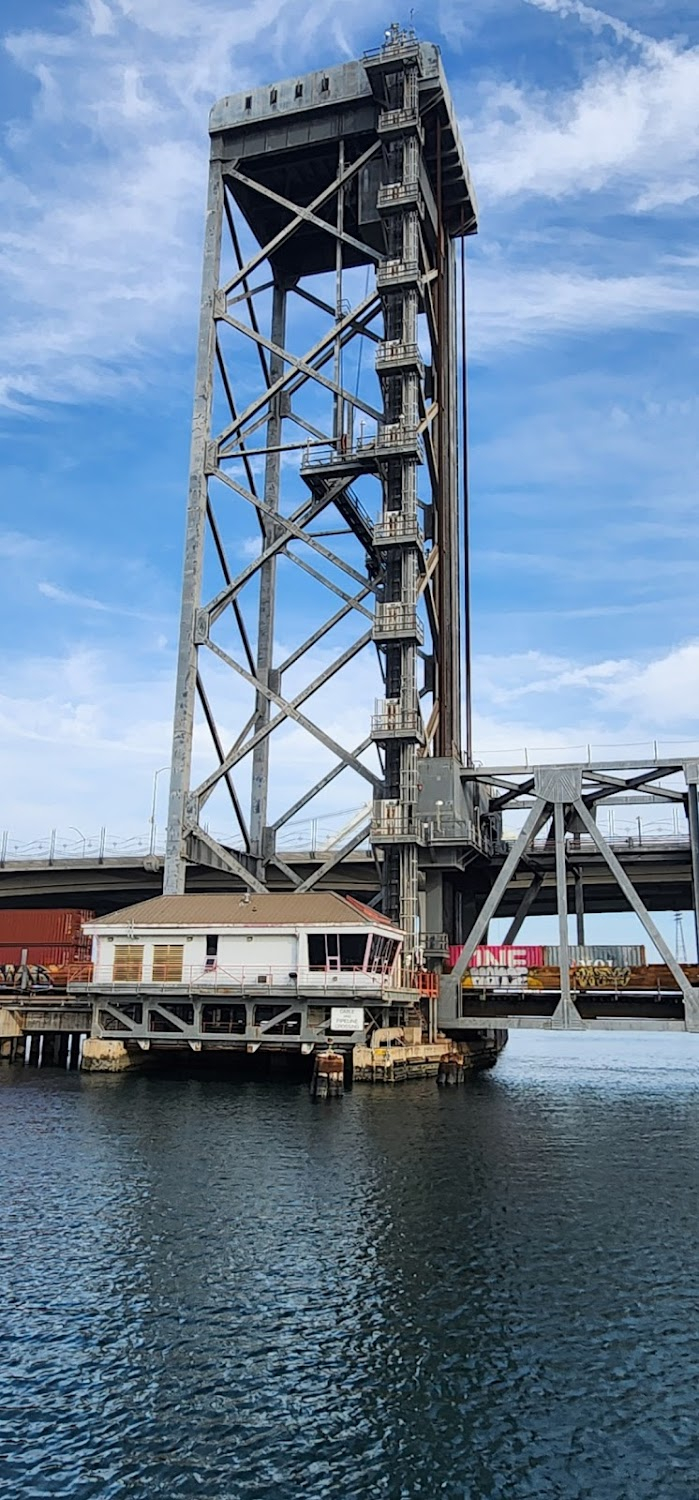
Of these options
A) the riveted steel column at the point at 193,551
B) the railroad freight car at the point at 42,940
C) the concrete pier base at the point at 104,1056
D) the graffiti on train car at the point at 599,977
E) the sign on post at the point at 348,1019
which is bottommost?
the concrete pier base at the point at 104,1056

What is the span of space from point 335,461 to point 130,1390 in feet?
161

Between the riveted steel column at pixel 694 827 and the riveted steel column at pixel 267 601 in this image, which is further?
the riveted steel column at pixel 267 601

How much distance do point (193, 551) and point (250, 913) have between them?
21.7 m

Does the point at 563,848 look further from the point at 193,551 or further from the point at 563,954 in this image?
the point at 193,551

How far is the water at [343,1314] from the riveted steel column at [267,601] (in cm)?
3204

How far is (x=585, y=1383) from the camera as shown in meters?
13.8

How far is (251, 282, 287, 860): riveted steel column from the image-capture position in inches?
2447

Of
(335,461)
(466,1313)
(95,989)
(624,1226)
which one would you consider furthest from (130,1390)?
(335,461)

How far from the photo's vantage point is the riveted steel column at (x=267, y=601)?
204 feet

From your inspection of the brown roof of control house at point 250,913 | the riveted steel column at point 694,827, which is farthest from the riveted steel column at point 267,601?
the riveted steel column at point 694,827

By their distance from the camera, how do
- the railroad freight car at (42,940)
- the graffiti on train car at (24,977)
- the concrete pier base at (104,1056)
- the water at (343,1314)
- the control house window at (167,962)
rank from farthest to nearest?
1. the railroad freight car at (42,940)
2. the graffiti on train car at (24,977)
3. the control house window at (167,962)
4. the concrete pier base at (104,1056)
5. the water at (343,1314)

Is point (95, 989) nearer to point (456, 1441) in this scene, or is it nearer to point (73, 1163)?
point (73, 1163)

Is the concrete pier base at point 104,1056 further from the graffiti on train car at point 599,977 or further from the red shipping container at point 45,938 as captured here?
the graffiti on train car at point 599,977

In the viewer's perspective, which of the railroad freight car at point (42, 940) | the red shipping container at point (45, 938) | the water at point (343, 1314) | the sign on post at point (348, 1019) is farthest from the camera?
the red shipping container at point (45, 938)
